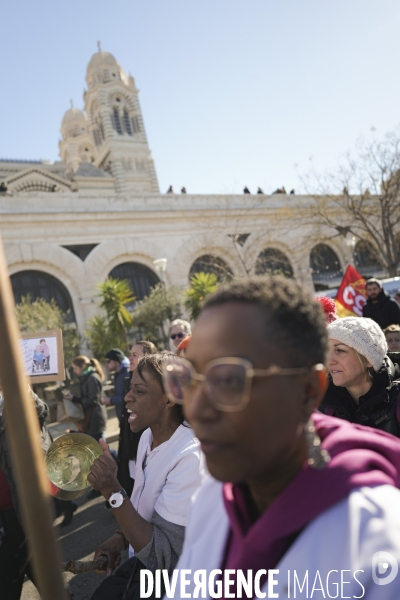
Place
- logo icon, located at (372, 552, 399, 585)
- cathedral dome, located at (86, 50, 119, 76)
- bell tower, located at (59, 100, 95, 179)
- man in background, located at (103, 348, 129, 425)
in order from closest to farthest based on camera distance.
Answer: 1. logo icon, located at (372, 552, 399, 585)
2. man in background, located at (103, 348, 129, 425)
3. cathedral dome, located at (86, 50, 119, 76)
4. bell tower, located at (59, 100, 95, 179)

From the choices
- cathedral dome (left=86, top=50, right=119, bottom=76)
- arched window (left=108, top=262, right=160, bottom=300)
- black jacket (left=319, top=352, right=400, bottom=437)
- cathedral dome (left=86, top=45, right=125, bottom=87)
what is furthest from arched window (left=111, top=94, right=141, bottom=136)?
black jacket (left=319, top=352, right=400, bottom=437)

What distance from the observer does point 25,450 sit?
2.68 ft

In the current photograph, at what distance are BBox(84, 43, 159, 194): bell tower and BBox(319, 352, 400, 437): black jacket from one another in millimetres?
45858

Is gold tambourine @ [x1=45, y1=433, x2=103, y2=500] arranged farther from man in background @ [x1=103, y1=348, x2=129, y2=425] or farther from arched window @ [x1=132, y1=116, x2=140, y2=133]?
arched window @ [x1=132, y1=116, x2=140, y2=133]

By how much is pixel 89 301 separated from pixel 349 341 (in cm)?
1885

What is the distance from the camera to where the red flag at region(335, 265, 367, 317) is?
334 inches

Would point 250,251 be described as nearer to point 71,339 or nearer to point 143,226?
point 143,226

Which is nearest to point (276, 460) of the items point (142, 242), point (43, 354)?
point (43, 354)

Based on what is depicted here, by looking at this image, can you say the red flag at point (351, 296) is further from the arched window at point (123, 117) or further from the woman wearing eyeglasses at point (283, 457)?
the arched window at point (123, 117)

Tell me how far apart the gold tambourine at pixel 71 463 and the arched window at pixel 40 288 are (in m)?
17.7

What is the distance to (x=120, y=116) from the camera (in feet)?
161

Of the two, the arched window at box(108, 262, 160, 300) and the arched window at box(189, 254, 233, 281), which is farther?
the arched window at box(189, 254, 233, 281)

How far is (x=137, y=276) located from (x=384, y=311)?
667 inches

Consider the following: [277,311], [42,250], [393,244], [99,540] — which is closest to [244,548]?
[277,311]
